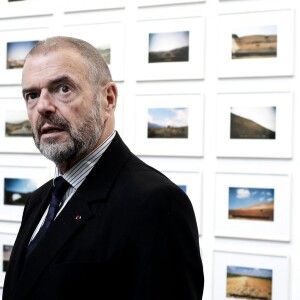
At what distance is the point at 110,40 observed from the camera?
1.91 m

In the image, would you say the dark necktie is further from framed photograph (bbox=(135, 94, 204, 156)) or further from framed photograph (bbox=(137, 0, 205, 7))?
framed photograph (bbox=(137, 0, 205, 7))

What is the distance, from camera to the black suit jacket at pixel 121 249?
2.70 ft

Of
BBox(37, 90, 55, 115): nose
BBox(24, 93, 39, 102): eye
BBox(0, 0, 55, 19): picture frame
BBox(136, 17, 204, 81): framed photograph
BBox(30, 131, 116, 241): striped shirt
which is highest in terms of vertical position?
BBox(0, 0, 55, 19): picture frame

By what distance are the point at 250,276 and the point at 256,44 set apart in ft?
2.68

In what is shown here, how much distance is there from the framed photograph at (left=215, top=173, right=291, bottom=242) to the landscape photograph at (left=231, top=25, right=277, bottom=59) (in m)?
0.43

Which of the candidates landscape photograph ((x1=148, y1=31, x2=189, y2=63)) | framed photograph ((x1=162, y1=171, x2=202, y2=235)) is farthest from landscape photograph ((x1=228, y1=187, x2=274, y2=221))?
landscape photograph ((x1=148, y1=31, x2=189, y2=63))

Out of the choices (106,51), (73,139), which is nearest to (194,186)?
(106,51)

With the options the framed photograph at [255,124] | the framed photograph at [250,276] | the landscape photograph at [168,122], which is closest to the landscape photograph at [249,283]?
the framed photograph at [250,276]

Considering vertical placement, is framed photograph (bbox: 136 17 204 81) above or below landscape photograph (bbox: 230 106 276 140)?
above

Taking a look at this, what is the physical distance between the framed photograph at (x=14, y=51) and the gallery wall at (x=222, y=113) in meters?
0.22

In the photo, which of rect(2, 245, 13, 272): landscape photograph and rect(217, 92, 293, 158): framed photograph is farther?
rect(2, 245, 13, 272): landscape photograph

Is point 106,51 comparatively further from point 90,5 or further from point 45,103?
point 45,103

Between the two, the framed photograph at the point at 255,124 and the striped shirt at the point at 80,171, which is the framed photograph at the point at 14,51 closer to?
the framed photograph at the point at 255,124

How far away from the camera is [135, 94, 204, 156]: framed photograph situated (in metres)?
1.78
